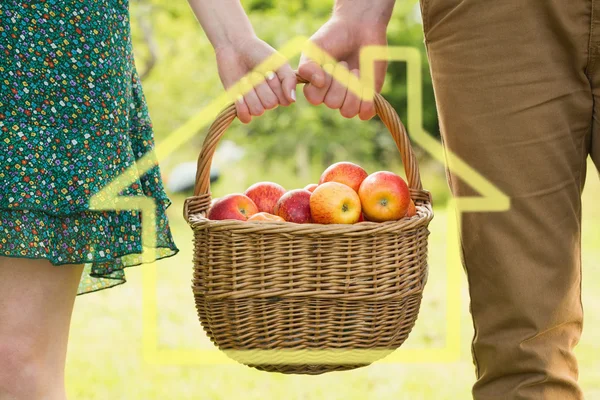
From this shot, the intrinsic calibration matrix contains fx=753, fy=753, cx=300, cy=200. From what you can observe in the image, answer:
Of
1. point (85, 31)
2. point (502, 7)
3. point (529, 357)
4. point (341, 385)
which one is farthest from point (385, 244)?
point (341, 385)

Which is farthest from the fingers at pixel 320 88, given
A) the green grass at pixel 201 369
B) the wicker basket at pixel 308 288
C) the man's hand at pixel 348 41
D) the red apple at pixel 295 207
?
the green grass at pixel 201 369

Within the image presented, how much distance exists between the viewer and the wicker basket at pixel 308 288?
1376mm

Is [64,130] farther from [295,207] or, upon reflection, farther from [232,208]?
[295,207]

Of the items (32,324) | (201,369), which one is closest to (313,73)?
(32,324)

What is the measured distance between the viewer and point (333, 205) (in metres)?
1.48

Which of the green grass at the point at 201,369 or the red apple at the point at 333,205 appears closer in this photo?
the red apple at the point at 333,205

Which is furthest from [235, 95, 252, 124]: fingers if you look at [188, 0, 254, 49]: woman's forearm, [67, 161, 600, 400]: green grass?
[67, 161, 600, 400]: green grass

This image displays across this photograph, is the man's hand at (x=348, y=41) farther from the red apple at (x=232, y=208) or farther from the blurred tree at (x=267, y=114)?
the blurred tree at (x=267, y=114)

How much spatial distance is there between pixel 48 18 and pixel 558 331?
3.67ft

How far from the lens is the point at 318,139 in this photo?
8.12 m

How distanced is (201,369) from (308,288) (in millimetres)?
1543

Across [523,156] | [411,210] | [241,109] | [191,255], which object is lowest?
[191,255]

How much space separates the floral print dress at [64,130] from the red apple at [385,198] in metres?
0.46

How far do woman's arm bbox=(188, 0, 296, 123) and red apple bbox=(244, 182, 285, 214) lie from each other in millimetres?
167
